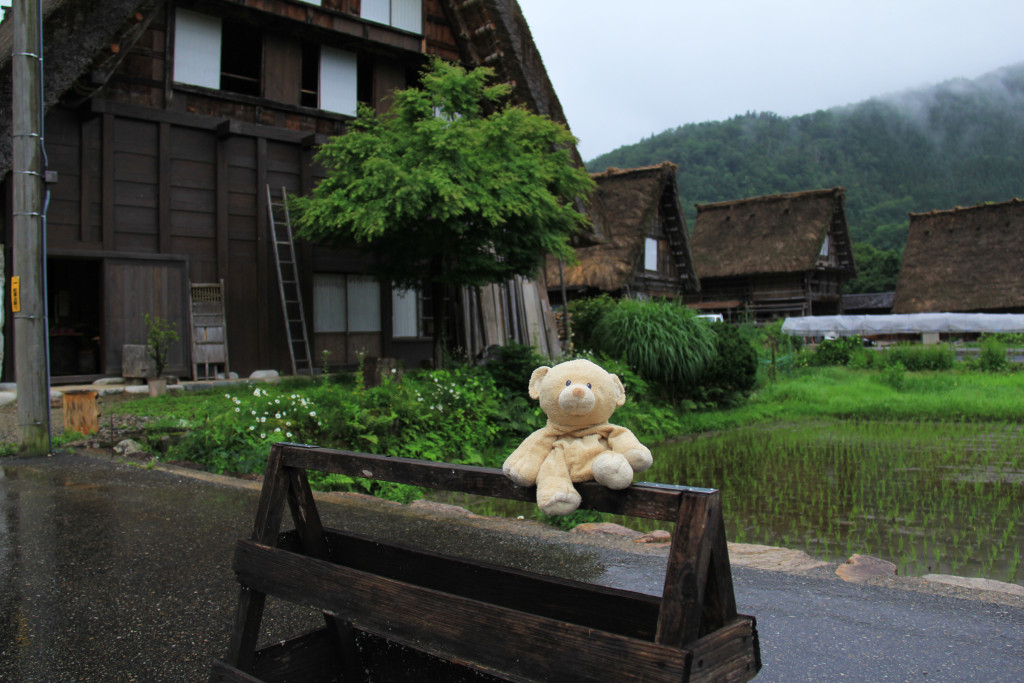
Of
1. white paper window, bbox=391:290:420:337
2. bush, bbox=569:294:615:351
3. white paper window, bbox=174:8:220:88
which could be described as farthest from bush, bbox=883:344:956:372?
white paper window, bbox=174:8:220:88

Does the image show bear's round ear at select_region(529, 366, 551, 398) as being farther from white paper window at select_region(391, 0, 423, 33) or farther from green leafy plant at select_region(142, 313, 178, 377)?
white paper window at select_region(391, 0, 423, 33)

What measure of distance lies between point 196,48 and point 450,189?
19.7ft

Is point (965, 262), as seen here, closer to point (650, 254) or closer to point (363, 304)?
point (650, 254)

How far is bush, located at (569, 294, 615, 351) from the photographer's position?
1520 centimetres

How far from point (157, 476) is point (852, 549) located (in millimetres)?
5580

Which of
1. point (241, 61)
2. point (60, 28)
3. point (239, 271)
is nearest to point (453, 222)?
point (239, 271)

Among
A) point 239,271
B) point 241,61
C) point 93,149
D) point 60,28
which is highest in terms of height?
point 241,61

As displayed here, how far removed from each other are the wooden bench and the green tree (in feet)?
21.4

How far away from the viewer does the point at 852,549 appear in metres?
5.11

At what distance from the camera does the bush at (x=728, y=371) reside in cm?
1389

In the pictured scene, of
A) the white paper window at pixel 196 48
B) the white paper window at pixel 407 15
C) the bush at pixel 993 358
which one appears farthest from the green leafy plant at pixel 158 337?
the bush at pixel 993 358

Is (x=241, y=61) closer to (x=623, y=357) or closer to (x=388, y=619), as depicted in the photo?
(x=623, y=357)

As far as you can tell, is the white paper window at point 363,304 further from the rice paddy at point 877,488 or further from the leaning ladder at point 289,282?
the rice paddy at point 877,488

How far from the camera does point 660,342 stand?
1338 cm
